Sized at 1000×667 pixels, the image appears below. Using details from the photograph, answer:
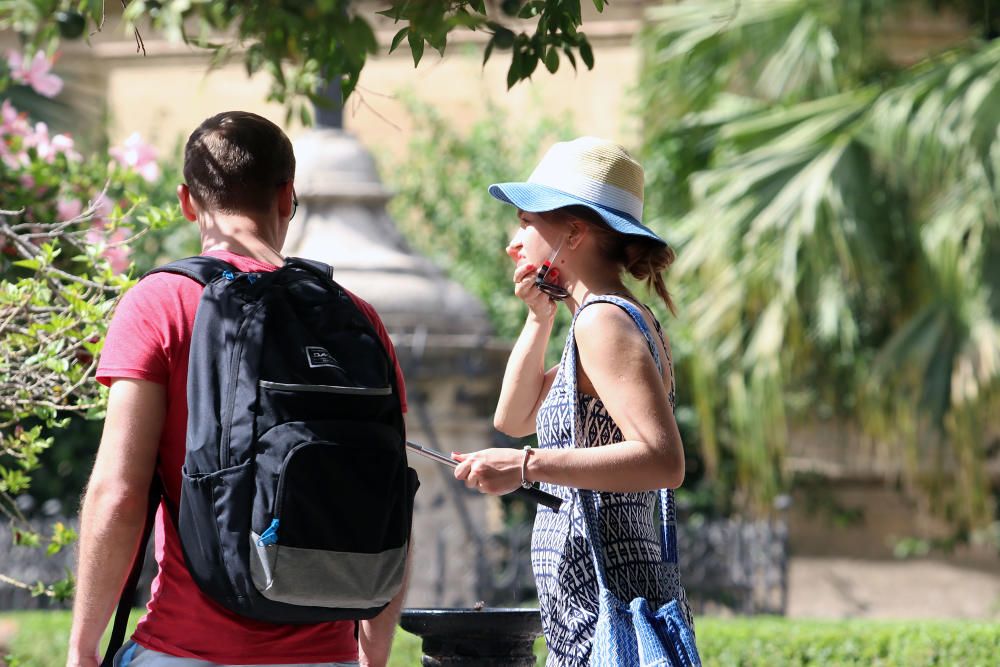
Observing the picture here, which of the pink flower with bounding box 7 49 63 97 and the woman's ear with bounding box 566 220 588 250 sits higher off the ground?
the pink flower with bounding box 7 49 63 97

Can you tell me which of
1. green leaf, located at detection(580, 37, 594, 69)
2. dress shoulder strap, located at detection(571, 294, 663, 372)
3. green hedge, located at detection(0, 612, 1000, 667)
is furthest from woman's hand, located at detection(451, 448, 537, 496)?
green hedge, located at detection(0, 612, 1000, 667)

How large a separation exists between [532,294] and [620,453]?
17.8 inches

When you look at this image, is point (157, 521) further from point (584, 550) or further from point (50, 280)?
point (50, 280)

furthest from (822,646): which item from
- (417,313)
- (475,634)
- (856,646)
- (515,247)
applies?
(515,247)

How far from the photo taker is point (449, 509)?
22.7 ft

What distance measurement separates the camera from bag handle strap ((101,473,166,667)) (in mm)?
2029

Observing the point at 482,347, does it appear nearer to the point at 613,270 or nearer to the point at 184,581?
the point at 613,270

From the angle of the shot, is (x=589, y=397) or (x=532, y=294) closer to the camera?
(x=589, y=397)

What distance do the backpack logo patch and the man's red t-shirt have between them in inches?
7.2

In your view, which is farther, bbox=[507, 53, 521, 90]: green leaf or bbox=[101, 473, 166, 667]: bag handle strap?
bbox=[507, 53, 521, 90]: green leaf

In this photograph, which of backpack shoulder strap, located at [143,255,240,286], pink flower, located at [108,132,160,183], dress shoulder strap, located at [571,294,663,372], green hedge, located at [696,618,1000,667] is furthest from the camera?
green hedge, located at [696,618,1000,667]

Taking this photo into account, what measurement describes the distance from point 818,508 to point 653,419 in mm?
12136

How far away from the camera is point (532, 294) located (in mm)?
2559

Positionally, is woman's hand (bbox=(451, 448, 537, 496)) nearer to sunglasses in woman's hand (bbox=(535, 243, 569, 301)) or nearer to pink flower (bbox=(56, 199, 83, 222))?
sunglasses in woman's hand (bbox=(535, 243, 569, 301))
